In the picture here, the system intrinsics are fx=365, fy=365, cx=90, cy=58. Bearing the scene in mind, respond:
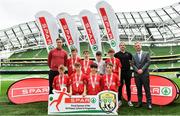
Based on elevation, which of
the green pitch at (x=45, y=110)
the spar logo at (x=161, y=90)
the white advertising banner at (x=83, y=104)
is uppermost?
the spar logo at (x=161, y=90)

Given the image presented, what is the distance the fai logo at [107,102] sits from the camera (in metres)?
7.99

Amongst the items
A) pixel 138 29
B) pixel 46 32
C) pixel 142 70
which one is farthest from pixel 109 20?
pixel 138 29

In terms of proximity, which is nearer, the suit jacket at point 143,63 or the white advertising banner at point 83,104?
the white advertising banner at point 83,104

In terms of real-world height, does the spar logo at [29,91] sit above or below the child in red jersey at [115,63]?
below

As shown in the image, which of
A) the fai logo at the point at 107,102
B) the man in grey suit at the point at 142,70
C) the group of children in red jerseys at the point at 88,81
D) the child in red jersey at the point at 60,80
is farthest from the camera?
the man in grey suit at the point at 142,70

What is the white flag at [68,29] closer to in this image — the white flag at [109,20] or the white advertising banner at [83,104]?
the white flag at [109,20]

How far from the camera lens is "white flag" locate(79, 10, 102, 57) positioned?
53.7 feet

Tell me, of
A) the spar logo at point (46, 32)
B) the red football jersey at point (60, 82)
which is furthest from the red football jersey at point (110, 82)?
the spar logo at point (46, 32)

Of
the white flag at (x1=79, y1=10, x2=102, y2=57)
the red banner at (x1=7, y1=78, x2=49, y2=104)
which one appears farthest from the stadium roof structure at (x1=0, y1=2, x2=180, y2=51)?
the red banner at (x1=7, y1=78, x2=49, y2=104)

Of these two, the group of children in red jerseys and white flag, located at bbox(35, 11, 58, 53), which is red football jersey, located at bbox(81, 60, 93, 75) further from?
white flag, located at bbox(35, 11, 58, 53)

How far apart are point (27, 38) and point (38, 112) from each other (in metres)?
49.7

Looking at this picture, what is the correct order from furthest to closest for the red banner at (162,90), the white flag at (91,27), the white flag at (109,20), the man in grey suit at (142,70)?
the white flag at (91,27)
the white flag at (109,20)
the red banner at (162,90)
the man in grey suit at (142,70)

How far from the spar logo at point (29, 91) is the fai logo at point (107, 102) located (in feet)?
9.49

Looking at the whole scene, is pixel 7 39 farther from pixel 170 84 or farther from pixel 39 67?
pixel 170 84
